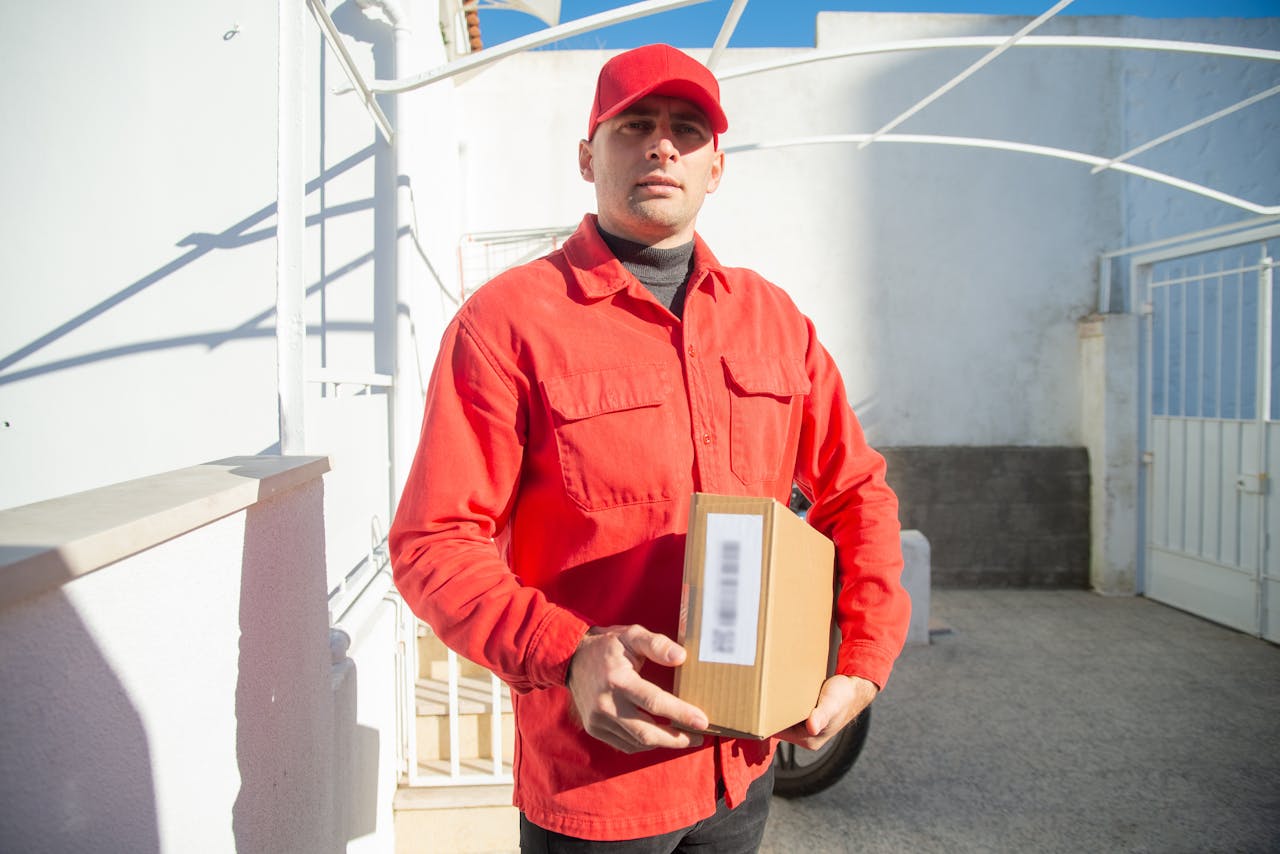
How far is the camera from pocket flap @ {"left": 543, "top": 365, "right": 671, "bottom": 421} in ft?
3.74

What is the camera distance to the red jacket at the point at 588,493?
108 centimetres

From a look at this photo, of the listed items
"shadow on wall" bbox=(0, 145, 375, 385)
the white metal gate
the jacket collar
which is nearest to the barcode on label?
the jacket collar

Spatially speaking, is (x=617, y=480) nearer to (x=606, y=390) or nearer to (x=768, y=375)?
(x=606, y=390)

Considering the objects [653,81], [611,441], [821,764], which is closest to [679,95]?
[653,81]

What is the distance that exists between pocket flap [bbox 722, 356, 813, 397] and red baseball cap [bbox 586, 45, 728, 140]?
0.41m

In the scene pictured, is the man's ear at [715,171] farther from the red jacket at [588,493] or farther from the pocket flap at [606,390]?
the pocket flap at [606,390]

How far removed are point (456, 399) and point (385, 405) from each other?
2069 mm

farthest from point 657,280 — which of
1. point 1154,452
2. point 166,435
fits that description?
point 1154,452

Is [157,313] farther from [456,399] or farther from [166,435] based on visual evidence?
[456,399]

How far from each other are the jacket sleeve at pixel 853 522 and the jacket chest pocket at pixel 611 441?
325 millimetres

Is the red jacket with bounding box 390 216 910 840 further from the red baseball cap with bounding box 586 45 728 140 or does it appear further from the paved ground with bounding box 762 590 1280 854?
the paved ground with bounding box 762 590 1280 854

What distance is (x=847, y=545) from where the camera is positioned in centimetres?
129

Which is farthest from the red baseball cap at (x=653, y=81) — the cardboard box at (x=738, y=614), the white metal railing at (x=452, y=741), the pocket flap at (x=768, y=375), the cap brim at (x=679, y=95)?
the white metal railing at (x=452, y=741)

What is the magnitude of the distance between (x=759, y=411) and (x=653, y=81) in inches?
21.9
